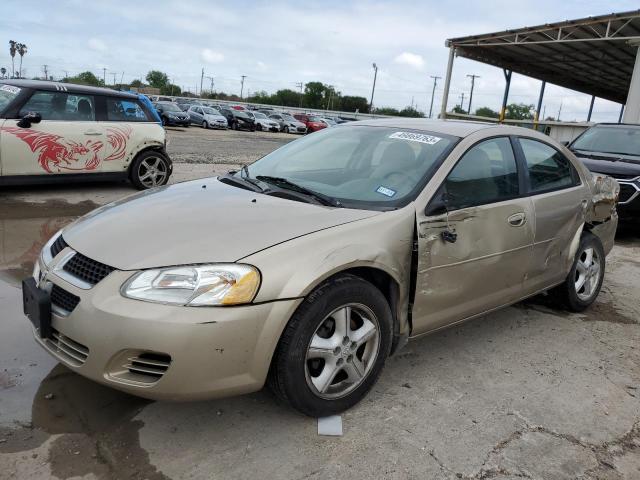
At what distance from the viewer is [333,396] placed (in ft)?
8.90

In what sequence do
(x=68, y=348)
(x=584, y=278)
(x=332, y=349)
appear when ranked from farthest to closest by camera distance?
(x=584, y=278) → (x=332, y=349) → (x=68, y=348)

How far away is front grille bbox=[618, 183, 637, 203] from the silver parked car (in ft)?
109

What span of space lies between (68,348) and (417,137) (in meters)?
2.37

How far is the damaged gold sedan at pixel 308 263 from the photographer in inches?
90.8

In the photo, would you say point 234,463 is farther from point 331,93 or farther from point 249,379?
point 331,93

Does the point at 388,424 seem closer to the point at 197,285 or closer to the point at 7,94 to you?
the point at 197,285

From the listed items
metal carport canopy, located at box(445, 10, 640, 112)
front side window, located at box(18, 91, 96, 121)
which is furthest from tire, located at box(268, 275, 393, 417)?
metal carport canopy, located at box(445, 10, 640, 112)

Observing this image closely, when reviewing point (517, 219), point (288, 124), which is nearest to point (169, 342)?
point (517, 219)

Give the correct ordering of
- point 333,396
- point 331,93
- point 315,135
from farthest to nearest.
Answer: point 331,93 → point 315,135 → point 333,396

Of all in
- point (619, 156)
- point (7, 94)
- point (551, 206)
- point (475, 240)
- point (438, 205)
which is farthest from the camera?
point (619, 156)

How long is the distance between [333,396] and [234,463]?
59cm

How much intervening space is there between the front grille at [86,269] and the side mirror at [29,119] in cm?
539

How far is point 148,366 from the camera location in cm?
231

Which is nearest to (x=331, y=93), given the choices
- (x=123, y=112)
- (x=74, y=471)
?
(x=123, y=112)
